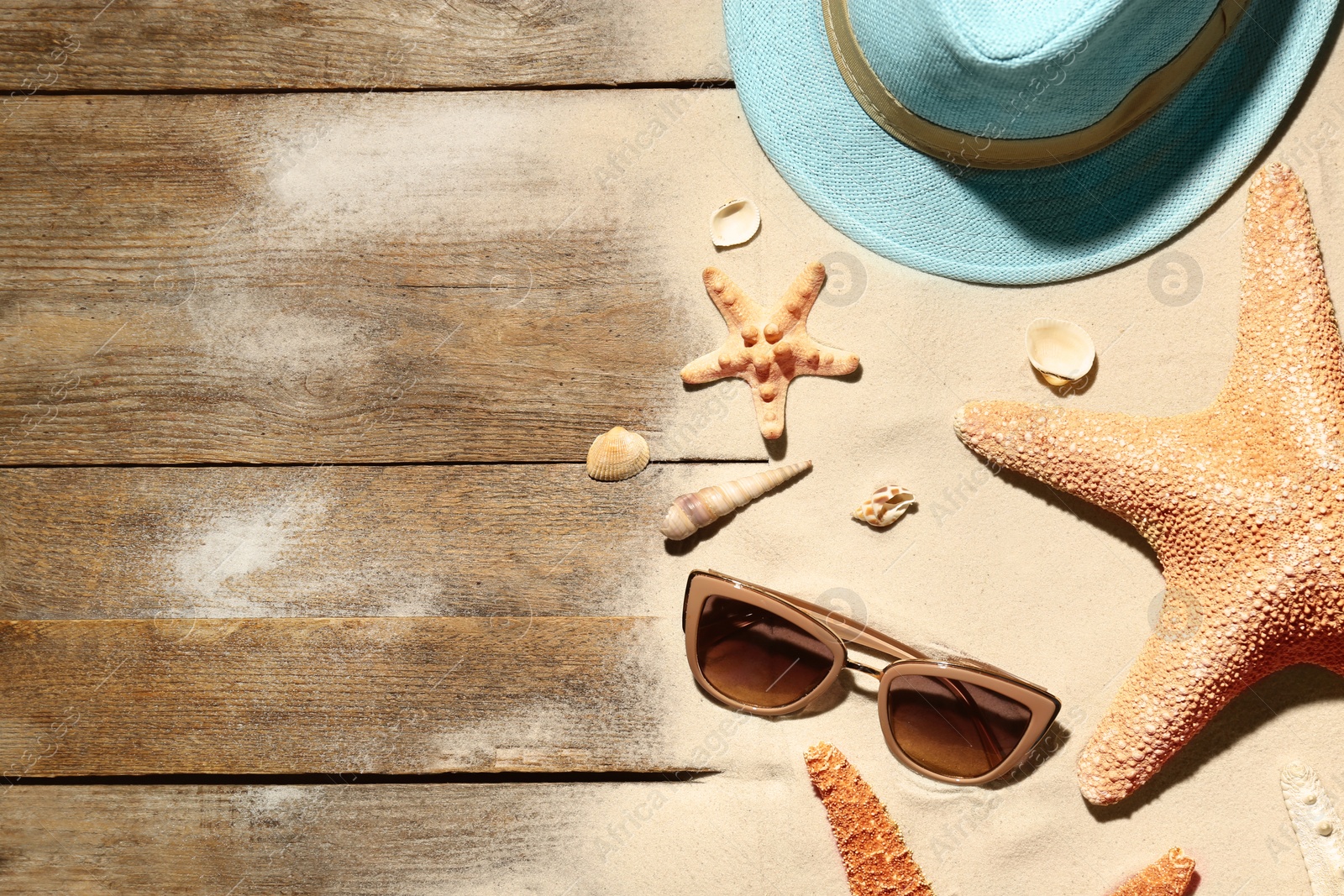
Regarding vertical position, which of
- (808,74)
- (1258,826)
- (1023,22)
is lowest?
(1258,826)

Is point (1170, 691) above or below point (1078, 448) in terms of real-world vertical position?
below

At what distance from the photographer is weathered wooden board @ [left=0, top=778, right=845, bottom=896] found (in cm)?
120

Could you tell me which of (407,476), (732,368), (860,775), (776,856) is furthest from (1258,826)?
(407,476)

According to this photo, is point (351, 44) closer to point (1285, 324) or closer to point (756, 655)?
point (756, 655)

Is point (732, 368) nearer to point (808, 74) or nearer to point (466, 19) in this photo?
point (808, 74)

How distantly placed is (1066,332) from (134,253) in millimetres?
1397

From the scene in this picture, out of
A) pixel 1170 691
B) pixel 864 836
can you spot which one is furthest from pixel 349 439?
pixel 1170 691

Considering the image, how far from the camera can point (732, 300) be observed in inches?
44.9

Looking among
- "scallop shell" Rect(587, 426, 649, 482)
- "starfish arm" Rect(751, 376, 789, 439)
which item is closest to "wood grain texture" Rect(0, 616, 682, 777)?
"scallop shell" Rect(587, 426, 649, 482)

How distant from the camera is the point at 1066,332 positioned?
1127 mm

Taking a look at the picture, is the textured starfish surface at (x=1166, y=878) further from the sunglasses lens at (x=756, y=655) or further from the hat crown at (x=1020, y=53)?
the hat crown at (x=1020, y=53)

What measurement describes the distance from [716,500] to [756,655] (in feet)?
0.76

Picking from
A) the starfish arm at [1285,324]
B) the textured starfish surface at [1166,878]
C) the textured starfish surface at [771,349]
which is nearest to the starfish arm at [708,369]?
the textured starfish surface at [771,349]

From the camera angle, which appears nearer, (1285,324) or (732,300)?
(1285,324)
